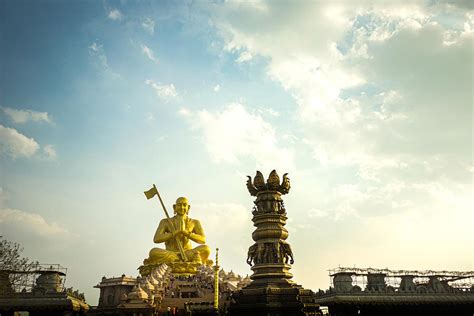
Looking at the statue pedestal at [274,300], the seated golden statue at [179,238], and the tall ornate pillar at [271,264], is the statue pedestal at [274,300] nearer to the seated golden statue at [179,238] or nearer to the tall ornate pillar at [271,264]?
the tall ornate pillar at [271,264]

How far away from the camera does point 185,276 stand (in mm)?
31953

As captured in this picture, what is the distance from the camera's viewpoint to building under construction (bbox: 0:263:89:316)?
23.5m

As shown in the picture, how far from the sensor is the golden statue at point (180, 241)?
33.9 metres

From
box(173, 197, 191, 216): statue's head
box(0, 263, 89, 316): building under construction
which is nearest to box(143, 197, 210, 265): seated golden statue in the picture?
box(173, 197, 191, 216): statue's head

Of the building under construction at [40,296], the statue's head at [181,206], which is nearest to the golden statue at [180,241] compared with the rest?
the statue's head at [181,206]

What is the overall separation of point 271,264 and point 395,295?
26.7ft

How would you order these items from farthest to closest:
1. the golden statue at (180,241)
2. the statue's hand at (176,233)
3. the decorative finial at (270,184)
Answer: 1. the statue's hand at (176,233)
2. the golden statue at (180,241)
3. the decorative finial at (270,184)

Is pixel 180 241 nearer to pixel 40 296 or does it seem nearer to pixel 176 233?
pixel 176 233

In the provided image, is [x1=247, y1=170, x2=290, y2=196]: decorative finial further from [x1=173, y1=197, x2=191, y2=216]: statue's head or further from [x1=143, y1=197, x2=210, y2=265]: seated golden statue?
[x1=173, y1=197, x2=191, y2=216]: statue's head

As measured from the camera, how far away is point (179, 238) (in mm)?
36812

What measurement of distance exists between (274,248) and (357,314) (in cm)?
667

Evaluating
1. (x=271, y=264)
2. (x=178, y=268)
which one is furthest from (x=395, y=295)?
(x=178, y=268)

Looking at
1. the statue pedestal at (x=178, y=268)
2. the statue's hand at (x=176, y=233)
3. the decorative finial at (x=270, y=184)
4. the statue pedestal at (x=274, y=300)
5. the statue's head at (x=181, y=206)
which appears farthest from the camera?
the statue's head at (x=181, y=206)

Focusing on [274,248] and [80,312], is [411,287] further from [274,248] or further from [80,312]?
[80,312]
